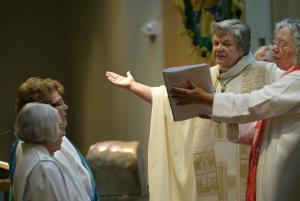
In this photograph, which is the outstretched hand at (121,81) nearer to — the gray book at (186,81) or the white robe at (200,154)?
the white robe at (200,154)

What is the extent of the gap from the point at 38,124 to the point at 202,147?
151cm

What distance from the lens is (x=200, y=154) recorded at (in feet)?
14.9

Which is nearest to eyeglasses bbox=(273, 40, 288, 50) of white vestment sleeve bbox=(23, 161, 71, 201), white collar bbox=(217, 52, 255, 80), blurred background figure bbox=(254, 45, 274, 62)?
white collar bbox=(217, 52, 255, 80)

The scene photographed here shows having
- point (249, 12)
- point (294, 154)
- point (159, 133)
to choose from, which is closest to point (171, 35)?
point (249, 12)

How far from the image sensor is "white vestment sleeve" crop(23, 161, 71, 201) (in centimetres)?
317

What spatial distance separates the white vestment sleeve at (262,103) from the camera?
3.45 meters

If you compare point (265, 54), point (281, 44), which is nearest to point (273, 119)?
point (281, 44)

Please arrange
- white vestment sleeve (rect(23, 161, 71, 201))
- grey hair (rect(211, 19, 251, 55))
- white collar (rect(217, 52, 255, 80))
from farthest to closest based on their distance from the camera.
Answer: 1. white collar (rect(217, 52, 255, 80))
2. grey hair (rect(211, 19, 251, 55))
3. white vestment sleeve (rect(23, 161, 71, 201))

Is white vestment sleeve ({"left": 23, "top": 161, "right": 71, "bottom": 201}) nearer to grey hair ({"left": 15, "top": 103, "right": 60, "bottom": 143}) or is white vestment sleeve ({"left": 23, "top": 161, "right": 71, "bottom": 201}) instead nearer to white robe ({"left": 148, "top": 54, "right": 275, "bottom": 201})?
grey hair ({"left": 15, "top": 103, "right": 60, "bottom": 143})

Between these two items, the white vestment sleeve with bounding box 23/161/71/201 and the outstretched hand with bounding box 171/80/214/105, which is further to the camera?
the outstretched hand with bounding box 171/80/214/105

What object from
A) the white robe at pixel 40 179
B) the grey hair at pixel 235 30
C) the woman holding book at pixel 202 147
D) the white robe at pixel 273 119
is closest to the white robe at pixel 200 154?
the woman holding book at pixel 202 147

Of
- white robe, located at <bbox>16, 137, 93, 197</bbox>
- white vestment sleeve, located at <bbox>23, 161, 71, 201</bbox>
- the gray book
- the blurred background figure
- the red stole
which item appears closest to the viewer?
white vestment sleeve, located at <bbox>23, 161, 71, 201</bbox>

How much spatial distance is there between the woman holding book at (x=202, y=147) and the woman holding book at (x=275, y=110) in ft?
2.17

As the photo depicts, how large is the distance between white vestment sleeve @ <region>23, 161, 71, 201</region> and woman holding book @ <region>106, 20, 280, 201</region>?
1.36 metres
